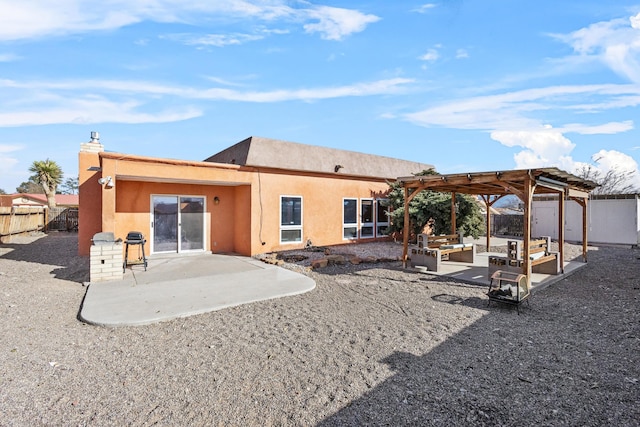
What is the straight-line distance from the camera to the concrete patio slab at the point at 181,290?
4.76 meters

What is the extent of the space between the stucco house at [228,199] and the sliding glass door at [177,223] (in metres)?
0.03

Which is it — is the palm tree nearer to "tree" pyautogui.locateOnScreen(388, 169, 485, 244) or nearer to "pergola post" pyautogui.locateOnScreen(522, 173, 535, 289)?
"tree" pyautogui.locateOnScreen(388, 169, 485, 244)

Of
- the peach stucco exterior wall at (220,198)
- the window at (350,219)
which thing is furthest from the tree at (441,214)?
the peach stucco exterior wall at (220,198)

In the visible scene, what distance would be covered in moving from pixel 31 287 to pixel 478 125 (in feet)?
46.9

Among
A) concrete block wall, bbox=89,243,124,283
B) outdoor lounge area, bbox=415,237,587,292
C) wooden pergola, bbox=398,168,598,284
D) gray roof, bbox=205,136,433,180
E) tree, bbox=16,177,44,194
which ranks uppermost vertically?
tree, bbox=16,177,44,194

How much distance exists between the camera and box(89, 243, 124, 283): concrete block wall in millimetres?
6680

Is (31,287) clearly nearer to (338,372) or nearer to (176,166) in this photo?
(176,166)

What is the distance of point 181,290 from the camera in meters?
6.10

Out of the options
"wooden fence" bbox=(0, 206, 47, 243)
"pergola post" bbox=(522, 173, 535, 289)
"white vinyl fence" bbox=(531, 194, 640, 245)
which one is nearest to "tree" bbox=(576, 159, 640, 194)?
"white vinyl fence" bbox=(531, 194, 640, 245)

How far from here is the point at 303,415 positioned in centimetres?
246

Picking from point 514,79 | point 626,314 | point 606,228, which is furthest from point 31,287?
point 606,228

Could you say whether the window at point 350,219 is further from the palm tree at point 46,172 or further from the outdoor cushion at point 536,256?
the palm tree at point 46,172

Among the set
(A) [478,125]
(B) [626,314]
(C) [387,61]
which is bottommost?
(B) [626,314]

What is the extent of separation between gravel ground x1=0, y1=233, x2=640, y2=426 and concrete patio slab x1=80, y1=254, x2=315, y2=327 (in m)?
0.27
